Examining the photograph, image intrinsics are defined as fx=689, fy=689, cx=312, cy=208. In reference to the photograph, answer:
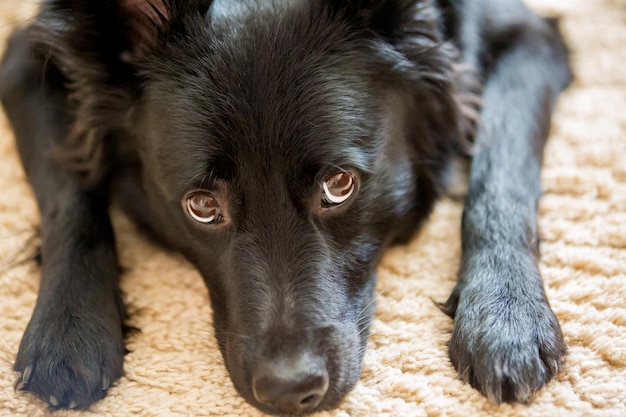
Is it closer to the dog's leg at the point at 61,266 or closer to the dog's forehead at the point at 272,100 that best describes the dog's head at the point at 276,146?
the dog's forehead at the point at 272,100

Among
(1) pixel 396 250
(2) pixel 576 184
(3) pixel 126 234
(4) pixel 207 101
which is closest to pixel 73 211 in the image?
(3) pixel 126 234

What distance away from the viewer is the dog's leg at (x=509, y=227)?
1620 mm

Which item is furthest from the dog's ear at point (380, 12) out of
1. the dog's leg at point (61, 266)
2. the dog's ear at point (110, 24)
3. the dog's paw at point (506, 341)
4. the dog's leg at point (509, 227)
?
the dog's leg at point (61, 266)

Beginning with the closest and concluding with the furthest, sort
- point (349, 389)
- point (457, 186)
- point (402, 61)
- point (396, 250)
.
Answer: point (349, 389)
point (402, 61)
point (396, 250)
point (457, 186)

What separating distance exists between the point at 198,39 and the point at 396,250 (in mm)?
860

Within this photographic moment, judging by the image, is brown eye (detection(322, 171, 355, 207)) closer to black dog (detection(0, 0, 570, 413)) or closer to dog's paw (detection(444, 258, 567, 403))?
black dog (detection(0, 0, 570, 413))

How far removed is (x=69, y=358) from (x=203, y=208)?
497mm

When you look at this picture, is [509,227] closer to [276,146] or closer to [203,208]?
[276,146]

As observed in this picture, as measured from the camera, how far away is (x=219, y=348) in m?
1.82

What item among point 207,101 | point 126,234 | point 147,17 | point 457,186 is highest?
point 147,17

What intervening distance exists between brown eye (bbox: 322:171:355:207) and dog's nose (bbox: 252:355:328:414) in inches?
16.5

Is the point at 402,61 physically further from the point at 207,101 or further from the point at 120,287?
the point at 120,287

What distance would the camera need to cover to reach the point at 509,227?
1.96 meters

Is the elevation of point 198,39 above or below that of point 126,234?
above
